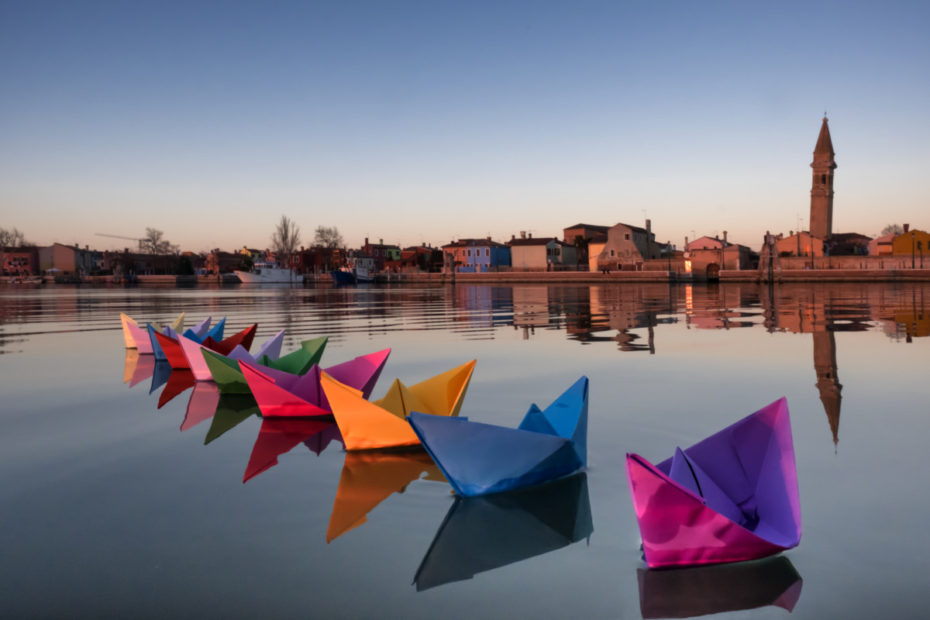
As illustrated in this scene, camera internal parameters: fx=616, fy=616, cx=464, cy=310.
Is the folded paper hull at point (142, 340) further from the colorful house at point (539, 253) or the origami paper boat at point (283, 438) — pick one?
the colorful house at point (539, 253)

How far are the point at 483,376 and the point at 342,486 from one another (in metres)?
5.58

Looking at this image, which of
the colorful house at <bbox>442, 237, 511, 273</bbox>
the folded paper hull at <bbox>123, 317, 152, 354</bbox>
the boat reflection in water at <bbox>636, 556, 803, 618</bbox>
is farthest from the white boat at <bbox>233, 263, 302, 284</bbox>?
the boat reflection in water at <bbox>636, 556, 803, 618</bbox>

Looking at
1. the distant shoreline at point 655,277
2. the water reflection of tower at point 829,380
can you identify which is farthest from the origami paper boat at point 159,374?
the distant shoreline at point 655,277

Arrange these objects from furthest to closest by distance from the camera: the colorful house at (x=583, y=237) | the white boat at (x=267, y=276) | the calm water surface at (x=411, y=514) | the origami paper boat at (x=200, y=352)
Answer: the white boat at (x=267, y=276), the colorful house at (x=583, y=237), the origami paper boat at (x=200, y=352), the calm water surface at (x=411, y=514)

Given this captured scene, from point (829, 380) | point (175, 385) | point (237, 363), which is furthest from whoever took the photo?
point (175, 385)

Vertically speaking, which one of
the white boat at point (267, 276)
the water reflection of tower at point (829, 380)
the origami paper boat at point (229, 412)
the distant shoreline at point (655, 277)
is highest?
the white boat at point (267, 276)

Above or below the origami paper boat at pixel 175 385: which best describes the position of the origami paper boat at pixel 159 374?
above

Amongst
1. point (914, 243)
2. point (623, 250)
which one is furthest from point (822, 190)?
point (623, 250)

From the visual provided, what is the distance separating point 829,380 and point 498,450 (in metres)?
7.54

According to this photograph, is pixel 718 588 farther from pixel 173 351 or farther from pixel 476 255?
pixel 476 255

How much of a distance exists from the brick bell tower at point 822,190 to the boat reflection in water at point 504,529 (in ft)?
308

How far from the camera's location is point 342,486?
5.23 metres

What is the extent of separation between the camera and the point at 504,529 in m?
4.30

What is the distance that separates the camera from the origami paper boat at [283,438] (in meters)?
5.95
